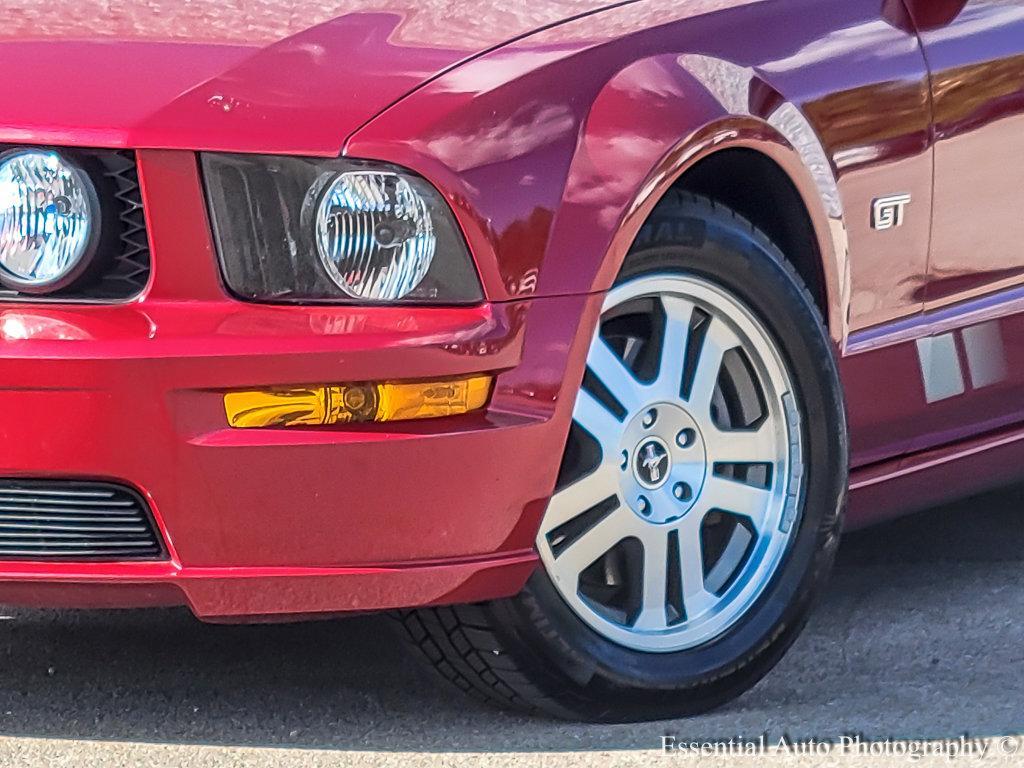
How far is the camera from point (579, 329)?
10.5 ft

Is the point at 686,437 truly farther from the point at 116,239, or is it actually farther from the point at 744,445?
the point at 116,239

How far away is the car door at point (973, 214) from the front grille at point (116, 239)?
1.51 meters

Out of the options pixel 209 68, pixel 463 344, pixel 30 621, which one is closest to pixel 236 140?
pixel 209 68

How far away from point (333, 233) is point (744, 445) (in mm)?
868

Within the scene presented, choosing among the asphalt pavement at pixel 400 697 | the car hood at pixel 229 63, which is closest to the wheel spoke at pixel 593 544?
the asphalt pavement at pixel 400 697

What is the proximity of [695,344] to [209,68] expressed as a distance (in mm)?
903

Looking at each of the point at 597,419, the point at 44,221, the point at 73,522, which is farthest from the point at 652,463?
the point at 44,221

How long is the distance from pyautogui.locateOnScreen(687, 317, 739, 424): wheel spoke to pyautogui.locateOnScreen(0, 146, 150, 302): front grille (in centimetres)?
93

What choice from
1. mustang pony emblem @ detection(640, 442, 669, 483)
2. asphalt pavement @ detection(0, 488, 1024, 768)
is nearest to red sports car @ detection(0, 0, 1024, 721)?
mustang pony emblem @ detection(640, 442, 669, 483)

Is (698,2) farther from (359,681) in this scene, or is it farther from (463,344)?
(359,681)

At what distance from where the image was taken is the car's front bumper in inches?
118

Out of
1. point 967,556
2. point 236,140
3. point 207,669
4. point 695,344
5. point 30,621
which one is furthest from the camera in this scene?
point 967,556

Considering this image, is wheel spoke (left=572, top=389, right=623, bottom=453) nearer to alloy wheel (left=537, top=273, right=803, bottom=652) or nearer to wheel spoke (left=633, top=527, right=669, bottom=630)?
alloy wheel (left=537, top=273, right=803, bottom=652)

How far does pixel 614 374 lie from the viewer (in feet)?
11.1
